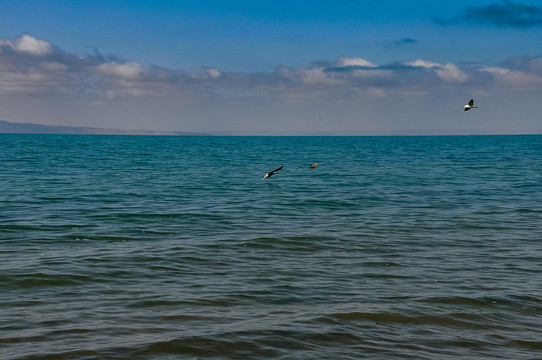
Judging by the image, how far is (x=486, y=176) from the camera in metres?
45.1

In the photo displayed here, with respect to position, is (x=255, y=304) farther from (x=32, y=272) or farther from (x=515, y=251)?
(x=515, y=251)

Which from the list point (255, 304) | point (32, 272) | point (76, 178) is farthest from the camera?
point (76, 178)

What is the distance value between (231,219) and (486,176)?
2925cm

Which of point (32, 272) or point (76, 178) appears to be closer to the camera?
point (32, 272)

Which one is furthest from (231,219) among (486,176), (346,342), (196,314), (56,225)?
(486,176)

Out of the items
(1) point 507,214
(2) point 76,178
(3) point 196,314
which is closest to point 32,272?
(3) point 196,314

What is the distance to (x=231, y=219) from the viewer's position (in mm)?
23672

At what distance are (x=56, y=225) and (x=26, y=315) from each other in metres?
11.0

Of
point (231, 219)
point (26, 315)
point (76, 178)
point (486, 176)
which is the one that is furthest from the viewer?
point (486, 176)

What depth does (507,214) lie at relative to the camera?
81.5ft

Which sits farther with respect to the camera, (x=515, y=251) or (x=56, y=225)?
(x=56, y=225)

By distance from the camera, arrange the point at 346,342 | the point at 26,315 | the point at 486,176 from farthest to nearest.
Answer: the point at 486,176 < the point at 26,315 < the point at 346,342

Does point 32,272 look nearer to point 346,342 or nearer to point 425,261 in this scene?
point 346,342

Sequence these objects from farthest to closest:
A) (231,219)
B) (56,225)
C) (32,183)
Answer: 1. (32,183)
2. (231,219)
3. (56,225)
